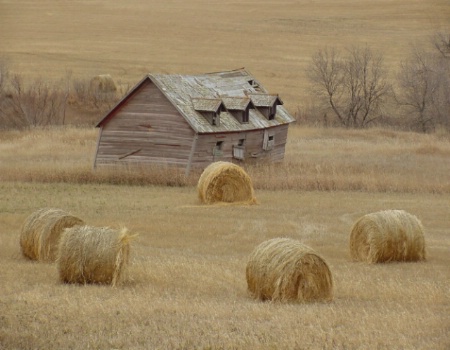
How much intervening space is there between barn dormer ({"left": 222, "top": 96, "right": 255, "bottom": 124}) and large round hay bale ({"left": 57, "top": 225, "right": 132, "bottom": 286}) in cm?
2456

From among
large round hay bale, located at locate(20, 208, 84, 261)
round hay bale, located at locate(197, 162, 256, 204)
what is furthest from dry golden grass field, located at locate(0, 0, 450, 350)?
round hay bale, located at locate(197, 162, 256, 204)

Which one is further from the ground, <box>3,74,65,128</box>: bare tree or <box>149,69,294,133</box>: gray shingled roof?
<box>149,69,294,133</box>: gray shingled roof

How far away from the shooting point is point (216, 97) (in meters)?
42.4

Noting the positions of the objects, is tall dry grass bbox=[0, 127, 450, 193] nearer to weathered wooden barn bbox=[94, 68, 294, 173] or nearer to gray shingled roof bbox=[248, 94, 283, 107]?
weathered wooden barn bbox=[94, 68, 294, 173]

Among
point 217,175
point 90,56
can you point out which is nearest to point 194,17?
point 90,56

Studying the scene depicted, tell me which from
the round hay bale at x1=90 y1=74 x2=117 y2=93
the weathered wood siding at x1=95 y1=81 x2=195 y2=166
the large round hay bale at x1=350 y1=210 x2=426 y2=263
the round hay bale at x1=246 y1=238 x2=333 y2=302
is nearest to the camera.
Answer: the round hay bale at x1=246 y1=238 x2=333 y2=302

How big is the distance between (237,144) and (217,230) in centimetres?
1599

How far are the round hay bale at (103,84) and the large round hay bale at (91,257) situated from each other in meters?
47.6

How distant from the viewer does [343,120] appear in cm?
6600

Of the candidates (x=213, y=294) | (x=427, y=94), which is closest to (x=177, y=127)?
(x=213, y=294)

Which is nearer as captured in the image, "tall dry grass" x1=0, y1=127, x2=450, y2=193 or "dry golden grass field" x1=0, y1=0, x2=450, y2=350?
"dry golden grass field" x1=0, y1=0, x2=450, y2=350

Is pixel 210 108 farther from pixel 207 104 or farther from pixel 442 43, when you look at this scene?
pixel 442 43

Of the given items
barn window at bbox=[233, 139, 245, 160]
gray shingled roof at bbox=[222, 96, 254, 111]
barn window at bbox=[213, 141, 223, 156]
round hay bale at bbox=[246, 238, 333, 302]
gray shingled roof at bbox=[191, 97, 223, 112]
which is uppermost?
round hay bale at bbox=[246, 238, 333, 302]

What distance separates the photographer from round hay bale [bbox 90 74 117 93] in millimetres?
64625
